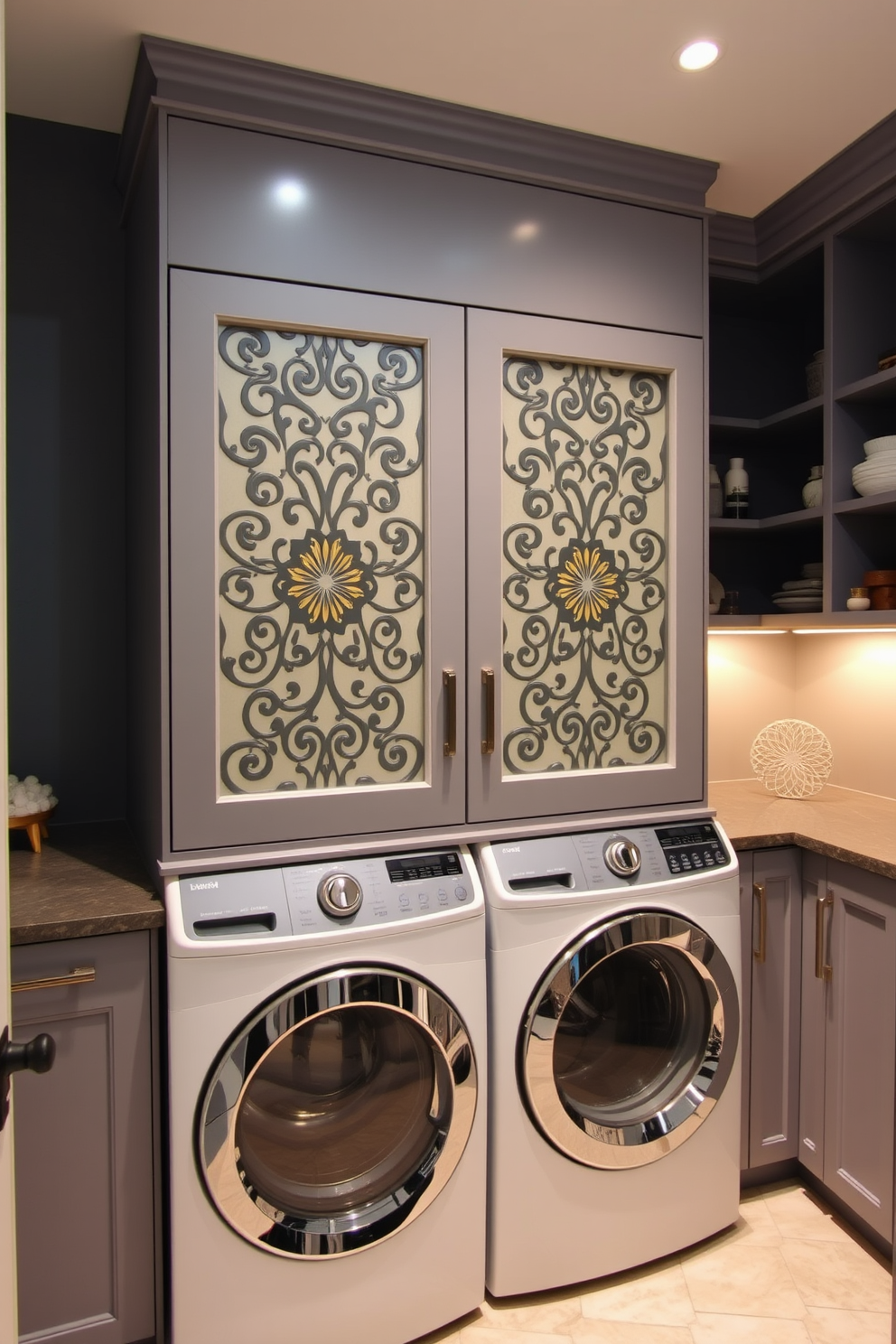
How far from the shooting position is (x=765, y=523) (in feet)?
8.56

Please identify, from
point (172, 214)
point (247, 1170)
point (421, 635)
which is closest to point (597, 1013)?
point (247, 1170)

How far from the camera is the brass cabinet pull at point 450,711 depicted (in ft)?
6.18

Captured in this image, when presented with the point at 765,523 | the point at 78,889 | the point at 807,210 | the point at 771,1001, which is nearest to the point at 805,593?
the point at 765,523

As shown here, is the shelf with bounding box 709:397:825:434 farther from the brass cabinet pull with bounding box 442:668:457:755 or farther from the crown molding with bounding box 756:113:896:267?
the brass cabinet pull with bounding box 442:668:457:755

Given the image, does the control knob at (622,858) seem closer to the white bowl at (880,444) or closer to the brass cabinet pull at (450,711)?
the brass cabinet pull at (450,711)

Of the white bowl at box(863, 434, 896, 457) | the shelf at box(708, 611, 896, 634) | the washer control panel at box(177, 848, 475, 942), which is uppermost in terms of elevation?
the white bowl at box(863, 434, 896, 457)

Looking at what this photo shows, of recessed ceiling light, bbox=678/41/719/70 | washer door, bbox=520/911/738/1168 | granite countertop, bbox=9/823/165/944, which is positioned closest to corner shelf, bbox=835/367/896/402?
recessed ceiling light, bbox=678/41/719/70

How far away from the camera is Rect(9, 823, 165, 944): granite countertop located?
1.59 m

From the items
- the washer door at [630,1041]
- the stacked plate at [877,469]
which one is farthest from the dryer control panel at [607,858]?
the stacked plate at [877,469]

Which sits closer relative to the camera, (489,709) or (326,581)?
(326,581)

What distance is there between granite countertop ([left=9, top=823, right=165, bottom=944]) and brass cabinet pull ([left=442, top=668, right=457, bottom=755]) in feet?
2.16

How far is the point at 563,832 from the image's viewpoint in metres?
2.01

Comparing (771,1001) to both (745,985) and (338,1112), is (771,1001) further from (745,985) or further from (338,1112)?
(338,1112)

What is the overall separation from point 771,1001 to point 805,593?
3.78 ft
